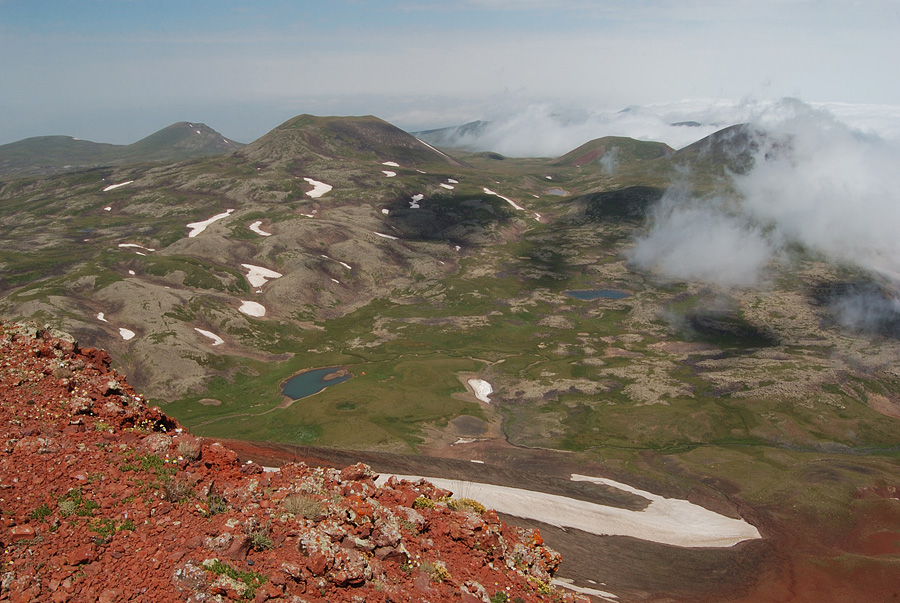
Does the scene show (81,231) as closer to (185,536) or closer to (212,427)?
(212,427)

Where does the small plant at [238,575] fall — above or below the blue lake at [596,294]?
above

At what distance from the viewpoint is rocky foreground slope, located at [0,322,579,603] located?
14.0 meters

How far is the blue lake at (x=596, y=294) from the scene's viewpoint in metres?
154

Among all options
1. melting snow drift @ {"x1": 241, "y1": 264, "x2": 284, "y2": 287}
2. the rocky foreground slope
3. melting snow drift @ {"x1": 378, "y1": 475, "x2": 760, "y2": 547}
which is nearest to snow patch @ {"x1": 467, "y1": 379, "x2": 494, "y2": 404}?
melting snow drift @ {"x1": 378, "y1": 475, "x2": 760, "y2": 547}

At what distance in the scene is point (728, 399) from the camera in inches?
3703

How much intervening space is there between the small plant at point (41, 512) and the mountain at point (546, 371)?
7.63 m

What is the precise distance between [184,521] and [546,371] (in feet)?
307

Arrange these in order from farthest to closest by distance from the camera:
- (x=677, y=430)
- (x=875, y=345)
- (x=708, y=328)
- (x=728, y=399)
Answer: (x=708, y=328)
(x=875, y=345)
(x=728, y=399)
(x=677, y=430)

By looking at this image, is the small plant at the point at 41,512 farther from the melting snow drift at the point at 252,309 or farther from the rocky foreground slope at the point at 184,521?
the melting snow drift at the point at 252,309

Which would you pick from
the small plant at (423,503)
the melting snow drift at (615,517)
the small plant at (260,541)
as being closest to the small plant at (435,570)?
the small plant at (423,503)

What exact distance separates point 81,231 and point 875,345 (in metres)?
233

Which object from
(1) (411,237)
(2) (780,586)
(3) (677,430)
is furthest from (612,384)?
(1) (411,237)

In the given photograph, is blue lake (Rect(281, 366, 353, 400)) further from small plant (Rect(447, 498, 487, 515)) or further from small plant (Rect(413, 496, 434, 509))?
small plant (Rect(413, 496, 434, 509))

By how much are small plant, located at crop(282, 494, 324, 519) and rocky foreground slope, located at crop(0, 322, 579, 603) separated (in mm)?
55
